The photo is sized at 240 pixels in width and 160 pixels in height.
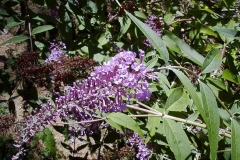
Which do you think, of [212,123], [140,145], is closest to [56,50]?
[140,145]

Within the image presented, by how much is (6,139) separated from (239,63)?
269 cm

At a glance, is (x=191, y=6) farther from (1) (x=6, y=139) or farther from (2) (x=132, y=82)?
(1) (x=6, y=139)

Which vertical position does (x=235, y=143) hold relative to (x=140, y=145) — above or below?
above

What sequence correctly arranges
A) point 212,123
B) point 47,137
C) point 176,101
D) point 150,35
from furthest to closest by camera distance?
1. point 47,137
2. point 176,101
3. point 150,35
4. point 212,123

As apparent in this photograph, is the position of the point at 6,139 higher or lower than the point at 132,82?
lower

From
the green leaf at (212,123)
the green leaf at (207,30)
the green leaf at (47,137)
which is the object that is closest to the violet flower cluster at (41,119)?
the green leaf at (47,137)

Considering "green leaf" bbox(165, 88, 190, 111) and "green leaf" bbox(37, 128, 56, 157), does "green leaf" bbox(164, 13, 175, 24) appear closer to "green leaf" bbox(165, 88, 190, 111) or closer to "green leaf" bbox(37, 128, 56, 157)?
"green leaf" bbox(165, 88, 190, 111)

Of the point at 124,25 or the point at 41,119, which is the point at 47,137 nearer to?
the point at 41,119

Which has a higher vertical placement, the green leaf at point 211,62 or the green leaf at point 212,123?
the green leaf at point 211,62

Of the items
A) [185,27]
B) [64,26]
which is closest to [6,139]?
[64,26]

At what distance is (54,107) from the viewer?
5.07 ft

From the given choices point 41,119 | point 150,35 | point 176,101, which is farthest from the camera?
point 176,101

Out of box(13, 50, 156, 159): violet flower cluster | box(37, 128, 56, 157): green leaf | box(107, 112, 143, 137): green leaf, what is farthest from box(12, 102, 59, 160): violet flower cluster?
box(107, 112, 143, 137): green leaf

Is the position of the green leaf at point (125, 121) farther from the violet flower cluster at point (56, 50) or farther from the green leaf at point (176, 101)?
the violet flower cluster at point (56, 50)
